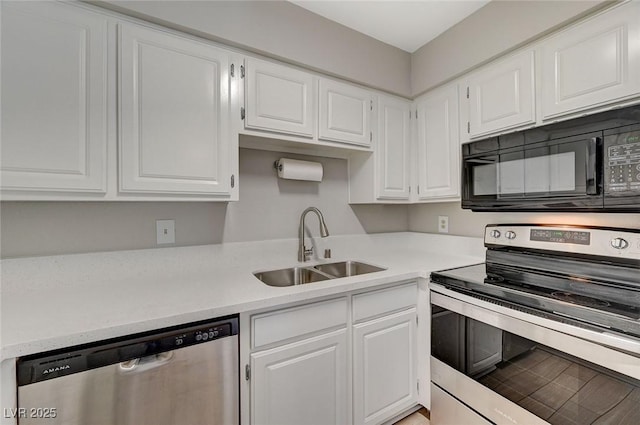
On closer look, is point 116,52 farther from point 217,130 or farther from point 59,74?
point 217,130

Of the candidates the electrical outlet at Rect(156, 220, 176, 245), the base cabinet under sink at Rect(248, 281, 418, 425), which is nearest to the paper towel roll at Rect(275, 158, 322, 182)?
the electrical outlet at Rect(156, 220, 176, 245)

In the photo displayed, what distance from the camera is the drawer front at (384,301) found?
1357mm

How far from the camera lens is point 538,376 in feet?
3.48

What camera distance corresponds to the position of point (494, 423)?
118cm

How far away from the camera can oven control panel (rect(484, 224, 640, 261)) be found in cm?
108

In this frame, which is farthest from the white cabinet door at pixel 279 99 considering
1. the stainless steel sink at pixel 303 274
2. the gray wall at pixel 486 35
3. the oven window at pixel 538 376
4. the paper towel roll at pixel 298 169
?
the oven window at pixel 538 376

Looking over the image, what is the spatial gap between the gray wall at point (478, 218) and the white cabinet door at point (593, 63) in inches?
22.0

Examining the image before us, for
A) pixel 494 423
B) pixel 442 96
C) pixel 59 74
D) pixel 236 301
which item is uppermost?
pixel 442 96

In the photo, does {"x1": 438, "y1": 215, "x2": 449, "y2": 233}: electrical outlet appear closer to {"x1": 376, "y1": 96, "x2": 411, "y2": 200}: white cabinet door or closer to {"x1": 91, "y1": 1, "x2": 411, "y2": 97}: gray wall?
{"x1": 376, "y1": 96, "x2": 411, "y2": 200}: white cabinet door

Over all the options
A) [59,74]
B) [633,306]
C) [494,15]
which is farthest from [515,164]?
[59,74]

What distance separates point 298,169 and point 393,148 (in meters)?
0.73

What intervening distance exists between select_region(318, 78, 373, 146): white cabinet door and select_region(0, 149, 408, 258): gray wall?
306 millimetres

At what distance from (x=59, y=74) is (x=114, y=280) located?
90 centimetres

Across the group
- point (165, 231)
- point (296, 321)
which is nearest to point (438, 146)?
point (296, 321)
